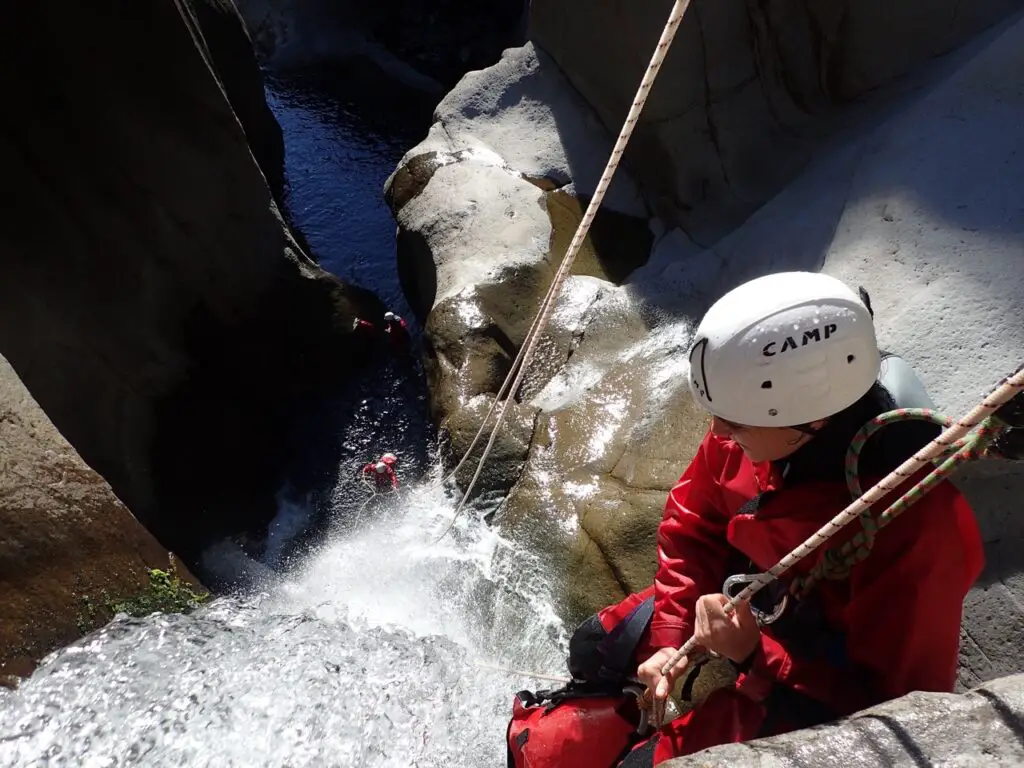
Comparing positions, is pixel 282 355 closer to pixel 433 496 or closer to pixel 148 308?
pixel 148 308

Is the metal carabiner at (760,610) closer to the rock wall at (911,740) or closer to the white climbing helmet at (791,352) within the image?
the rock wall at (911,740)

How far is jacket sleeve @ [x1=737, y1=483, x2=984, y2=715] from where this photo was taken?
166 cm

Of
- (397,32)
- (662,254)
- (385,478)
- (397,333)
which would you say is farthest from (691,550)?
(397,32)

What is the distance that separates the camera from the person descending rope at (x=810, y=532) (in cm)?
169

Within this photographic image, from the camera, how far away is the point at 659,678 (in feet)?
6.66

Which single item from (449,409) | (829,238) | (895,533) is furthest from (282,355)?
(895,533)

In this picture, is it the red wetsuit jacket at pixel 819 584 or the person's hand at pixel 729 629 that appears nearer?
the red wetsuit jacket at pixel 819 584

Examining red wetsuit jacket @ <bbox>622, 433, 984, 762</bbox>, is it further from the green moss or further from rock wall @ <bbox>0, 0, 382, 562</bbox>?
rock wall @ <bbox>0, 0, 382, 562</bbox>

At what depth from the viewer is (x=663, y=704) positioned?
2.00 meters

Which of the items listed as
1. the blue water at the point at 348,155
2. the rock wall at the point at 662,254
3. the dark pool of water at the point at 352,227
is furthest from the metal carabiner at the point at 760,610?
the blue water at the point at 348,155

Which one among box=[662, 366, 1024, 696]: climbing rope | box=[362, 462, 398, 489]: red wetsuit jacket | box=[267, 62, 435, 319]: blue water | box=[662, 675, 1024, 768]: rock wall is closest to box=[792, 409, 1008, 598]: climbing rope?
box=[662, 366, 1024, 696]: climbing rope

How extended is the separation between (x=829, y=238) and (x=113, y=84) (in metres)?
4.58

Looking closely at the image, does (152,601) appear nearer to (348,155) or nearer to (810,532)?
(810,532)

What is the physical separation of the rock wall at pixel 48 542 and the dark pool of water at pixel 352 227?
1718mm
